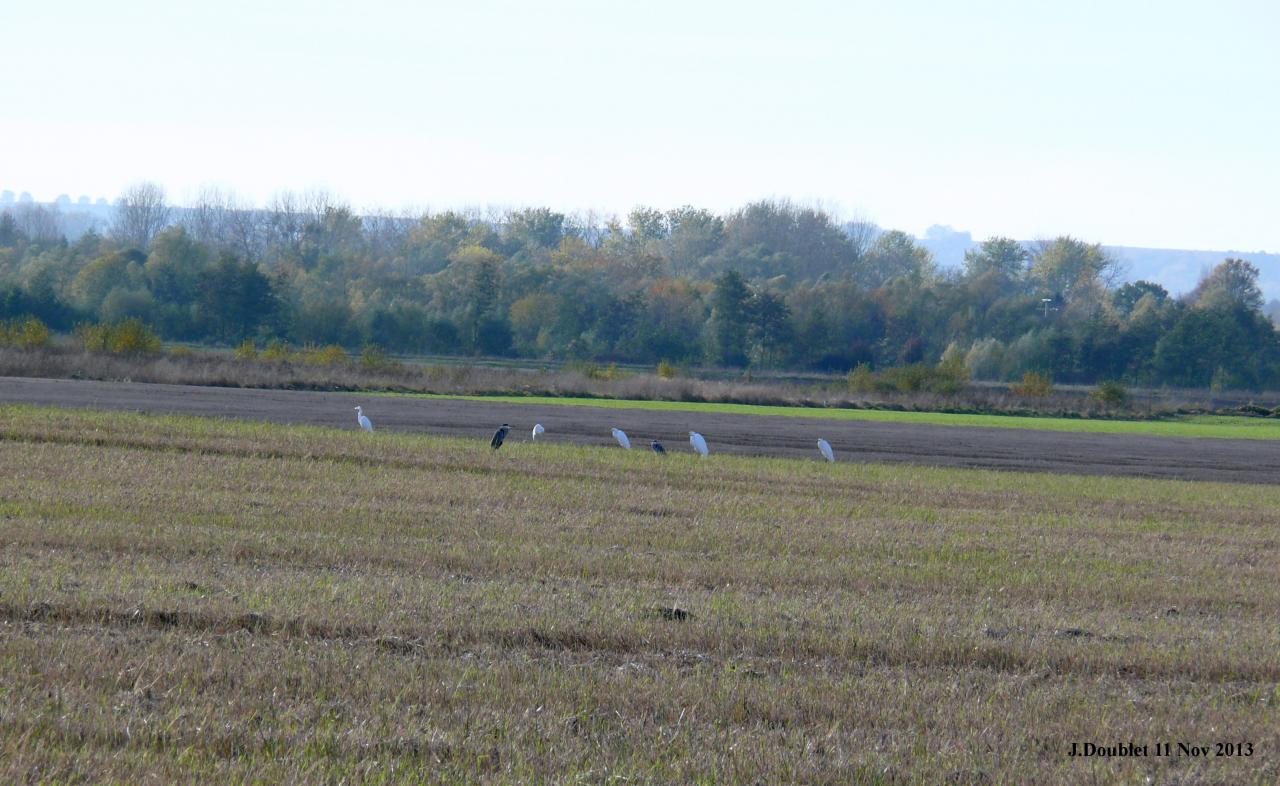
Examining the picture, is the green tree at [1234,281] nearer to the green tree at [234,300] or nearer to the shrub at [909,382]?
the shrub at [909,382]

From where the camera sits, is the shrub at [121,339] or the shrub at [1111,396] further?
the shrub at [1111,396]

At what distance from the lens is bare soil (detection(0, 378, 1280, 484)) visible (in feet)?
115

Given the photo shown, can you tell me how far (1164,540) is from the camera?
17953 mm

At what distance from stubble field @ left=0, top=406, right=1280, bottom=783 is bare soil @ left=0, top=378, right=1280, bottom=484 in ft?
54.9

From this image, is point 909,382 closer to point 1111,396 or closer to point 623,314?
point 1111,396

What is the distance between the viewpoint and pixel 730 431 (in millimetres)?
41562

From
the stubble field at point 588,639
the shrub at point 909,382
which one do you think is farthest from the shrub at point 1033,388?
the stubble field at point 588,639

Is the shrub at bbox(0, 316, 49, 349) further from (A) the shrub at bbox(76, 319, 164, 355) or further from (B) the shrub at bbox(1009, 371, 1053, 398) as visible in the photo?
(B) the shrub at bbox(1009, 371, 1053, 398)

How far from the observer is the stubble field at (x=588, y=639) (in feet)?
21.5

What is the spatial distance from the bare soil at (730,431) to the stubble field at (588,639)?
16722 mm

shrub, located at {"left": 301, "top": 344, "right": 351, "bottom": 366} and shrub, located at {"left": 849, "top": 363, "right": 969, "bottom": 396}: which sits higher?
shrub, located at {"left": 849, "top": 363, "right": 969, "bottom": 396}

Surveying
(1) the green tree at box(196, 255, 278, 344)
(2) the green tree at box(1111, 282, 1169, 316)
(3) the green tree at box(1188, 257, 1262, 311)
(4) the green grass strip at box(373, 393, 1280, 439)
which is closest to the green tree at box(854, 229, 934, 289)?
(2) the green tree at box(1111, 282, 1169, 316)

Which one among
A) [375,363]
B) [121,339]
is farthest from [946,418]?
[121,339]

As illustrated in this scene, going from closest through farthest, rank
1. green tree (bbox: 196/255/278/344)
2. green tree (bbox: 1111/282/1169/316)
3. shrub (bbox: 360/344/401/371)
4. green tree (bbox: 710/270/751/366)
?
shrub (bbox: 360/344/401/371) < green tree (bbox: 196/255/278/344) < green tree (bbox: 710/270/751/366) < green tree (bbox: 1111/282/1169/316)
